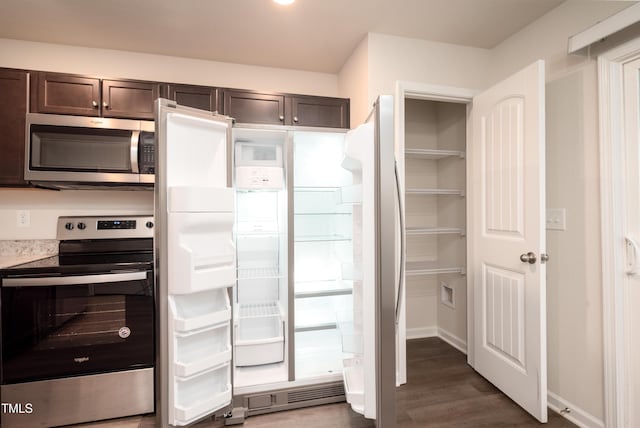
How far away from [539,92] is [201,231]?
6.79ft

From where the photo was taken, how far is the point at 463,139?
8.98ft

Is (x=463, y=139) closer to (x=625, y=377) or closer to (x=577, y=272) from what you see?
(x=577, y=272)

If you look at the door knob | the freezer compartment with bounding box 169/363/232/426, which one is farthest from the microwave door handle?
the door knob

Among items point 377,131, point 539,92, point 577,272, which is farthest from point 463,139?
point 377,131

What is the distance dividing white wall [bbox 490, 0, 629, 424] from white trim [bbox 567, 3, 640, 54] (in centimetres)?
14

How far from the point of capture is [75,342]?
→ 1.81m

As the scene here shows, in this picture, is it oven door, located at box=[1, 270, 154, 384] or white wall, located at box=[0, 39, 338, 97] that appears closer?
oven door, located at box=[1, 270, 154, 384]

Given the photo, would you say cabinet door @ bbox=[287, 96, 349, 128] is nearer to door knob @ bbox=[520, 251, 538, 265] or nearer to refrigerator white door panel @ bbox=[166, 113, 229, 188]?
refrigerator white door panel @ bbox=[166, 113, 229, 188]

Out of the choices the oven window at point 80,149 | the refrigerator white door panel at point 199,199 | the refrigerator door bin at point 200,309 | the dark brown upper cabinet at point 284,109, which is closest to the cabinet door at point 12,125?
the oven window at point 80,149

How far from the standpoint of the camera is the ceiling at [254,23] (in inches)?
75.1

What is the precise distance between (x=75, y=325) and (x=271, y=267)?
48.2 inches

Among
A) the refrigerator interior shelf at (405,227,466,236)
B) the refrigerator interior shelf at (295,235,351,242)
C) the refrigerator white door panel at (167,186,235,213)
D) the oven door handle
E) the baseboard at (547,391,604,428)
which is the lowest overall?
the baseboard at (547,391,604,428)

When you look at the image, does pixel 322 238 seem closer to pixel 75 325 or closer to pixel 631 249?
pixel 75 325

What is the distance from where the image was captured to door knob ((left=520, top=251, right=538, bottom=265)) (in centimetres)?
177
